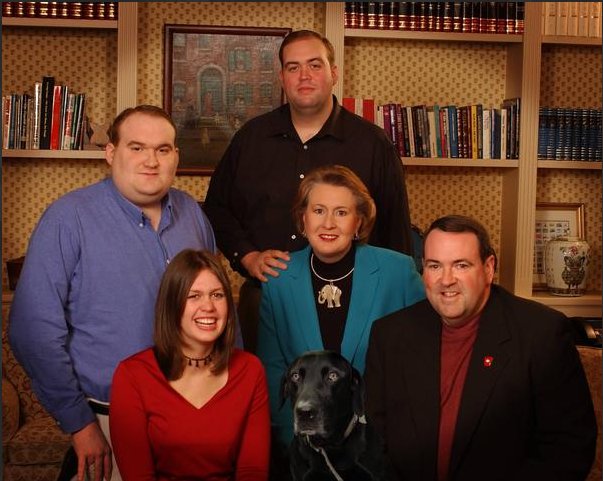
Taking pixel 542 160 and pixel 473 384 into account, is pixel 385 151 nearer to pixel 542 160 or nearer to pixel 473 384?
pixel 473 384

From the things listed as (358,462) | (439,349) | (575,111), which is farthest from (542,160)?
(358,462)

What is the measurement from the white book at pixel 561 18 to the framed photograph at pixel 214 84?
1415 millimetres

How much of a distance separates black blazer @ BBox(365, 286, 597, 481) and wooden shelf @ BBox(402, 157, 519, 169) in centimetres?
246

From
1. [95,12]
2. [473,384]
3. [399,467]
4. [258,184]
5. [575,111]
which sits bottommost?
[399,467]

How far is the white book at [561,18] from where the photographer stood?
464 cm

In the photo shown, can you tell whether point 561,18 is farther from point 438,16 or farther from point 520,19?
point 438,16

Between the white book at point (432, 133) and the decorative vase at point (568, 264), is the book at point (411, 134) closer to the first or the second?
the white book at point (432, 133)

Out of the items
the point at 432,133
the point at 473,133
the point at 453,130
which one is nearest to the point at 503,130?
the point at 473,133

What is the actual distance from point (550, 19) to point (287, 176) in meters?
2.25

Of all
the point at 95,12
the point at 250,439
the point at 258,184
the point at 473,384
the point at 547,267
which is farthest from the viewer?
the point at 547,267

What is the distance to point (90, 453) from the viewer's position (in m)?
2.21

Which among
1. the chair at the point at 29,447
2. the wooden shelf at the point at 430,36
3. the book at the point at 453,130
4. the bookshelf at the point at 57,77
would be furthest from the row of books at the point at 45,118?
the book at the point at 453,130

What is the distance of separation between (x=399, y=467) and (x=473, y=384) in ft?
0.80

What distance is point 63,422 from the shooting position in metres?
2.20
